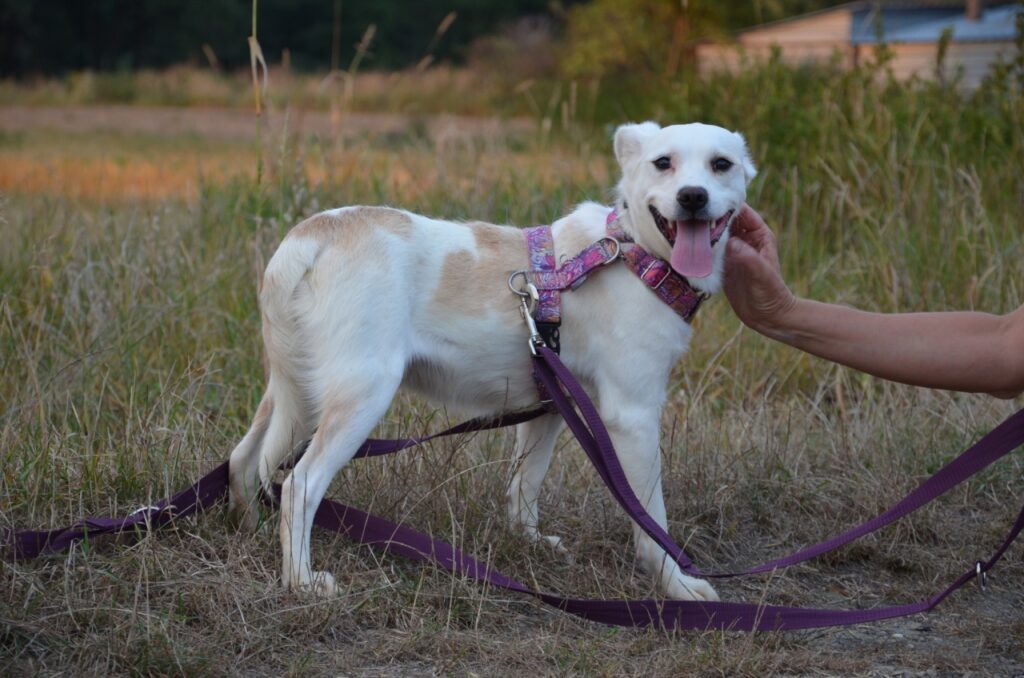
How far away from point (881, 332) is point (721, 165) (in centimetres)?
67

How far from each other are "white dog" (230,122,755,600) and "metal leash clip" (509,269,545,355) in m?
0.04

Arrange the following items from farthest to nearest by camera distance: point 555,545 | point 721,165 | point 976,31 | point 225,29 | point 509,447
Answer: point 225,29 → point 976,31 → point 509,447 → point 555,545 → point 721,165

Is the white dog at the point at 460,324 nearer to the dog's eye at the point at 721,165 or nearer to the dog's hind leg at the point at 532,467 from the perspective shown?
the dog's eye at the point at 721,165

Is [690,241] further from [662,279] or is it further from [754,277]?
[754,277]

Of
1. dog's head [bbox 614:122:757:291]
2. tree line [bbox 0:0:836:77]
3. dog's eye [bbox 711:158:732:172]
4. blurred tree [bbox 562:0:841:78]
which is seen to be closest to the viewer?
dog's head [bbox 614:122:757:291]

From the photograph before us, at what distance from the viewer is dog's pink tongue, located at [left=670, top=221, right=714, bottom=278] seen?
2877mm

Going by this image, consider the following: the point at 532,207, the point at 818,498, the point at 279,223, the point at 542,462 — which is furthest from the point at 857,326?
the point at 532,207

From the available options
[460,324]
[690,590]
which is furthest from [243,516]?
[690,590]

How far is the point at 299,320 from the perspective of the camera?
287cm

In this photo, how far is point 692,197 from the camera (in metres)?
2.84

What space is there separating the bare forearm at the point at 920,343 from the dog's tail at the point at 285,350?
1.35 m

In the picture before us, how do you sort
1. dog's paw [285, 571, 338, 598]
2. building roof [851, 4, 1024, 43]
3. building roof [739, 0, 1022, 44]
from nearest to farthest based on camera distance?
Result: dog's paw [285, 571, 338, 598]
building roof [851, 4, 1024, 43]
building roof [739, 0, 1022, 44]

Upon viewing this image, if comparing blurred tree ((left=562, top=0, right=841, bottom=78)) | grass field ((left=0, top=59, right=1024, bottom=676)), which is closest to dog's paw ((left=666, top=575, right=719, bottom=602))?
grass field ((left=0, top=59, right=1024, bottom=676))

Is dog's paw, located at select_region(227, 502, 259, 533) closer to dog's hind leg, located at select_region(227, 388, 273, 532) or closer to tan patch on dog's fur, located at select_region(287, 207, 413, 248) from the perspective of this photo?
dog's hind leg, located at select_region(227, 388, 273, 532)
